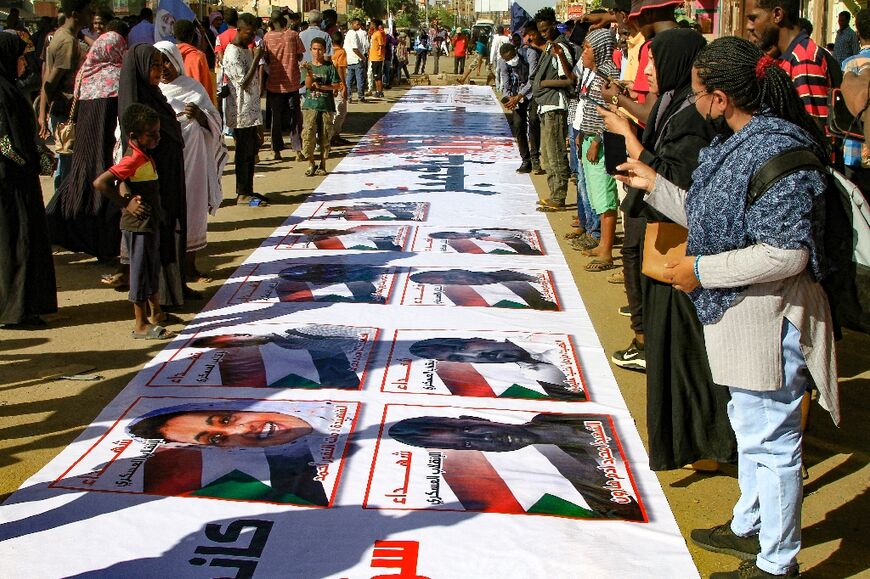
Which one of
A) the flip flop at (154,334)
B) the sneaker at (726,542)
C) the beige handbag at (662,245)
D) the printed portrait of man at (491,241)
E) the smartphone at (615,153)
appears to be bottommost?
the sneaker at (726,542)

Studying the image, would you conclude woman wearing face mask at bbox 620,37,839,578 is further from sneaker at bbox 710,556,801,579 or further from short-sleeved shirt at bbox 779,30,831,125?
short-sleeved shirt at bbox 779,30,831,125

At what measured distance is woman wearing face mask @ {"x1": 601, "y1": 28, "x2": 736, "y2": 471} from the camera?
148 inches

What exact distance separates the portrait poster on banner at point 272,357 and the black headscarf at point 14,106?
1.40 m

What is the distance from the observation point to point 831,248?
2.93 metres

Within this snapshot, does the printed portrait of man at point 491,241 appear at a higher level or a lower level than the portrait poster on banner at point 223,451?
higher

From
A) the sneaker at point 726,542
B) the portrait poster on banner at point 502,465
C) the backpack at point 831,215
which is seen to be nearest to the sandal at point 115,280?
the portrait poster on banner at point 502,465

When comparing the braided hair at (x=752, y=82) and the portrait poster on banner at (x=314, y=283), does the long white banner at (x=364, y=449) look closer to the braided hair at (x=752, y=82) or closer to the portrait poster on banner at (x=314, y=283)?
the portrait poster on banner at (x=314, y=283)

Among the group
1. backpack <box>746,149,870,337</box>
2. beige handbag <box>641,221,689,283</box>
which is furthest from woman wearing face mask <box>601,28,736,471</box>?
backpack <box>746,149,870,337</box>

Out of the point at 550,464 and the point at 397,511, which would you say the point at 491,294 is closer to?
the point at 550,464

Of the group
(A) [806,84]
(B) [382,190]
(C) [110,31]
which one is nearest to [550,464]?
(A) [806,84]

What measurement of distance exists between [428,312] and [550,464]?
7.18ft

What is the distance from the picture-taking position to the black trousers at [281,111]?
12.2 meters

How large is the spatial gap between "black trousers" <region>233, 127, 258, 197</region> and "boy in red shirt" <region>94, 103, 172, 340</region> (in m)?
3.97

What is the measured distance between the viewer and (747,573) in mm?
3096
